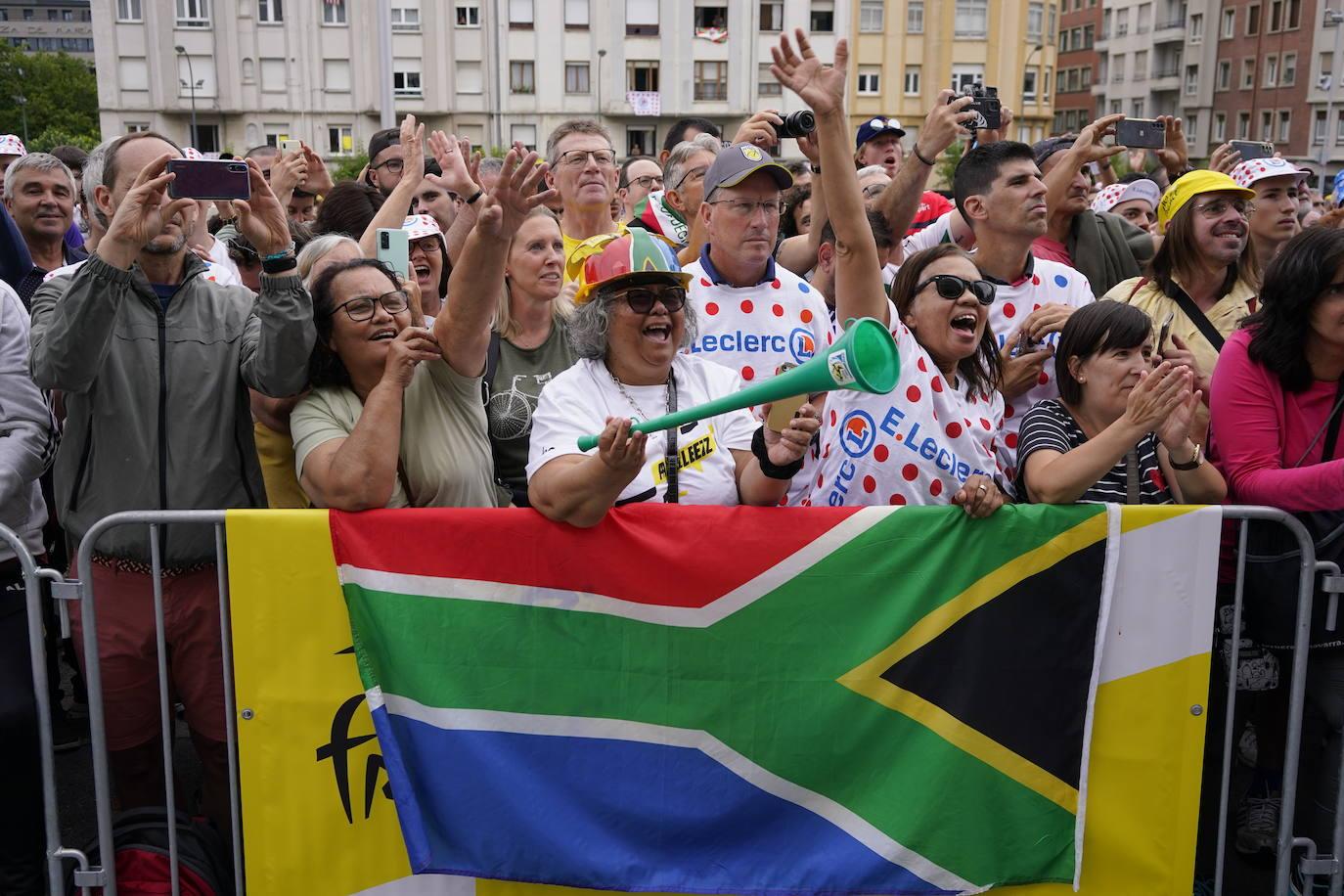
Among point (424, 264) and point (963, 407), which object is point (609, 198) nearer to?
point (424, 264)

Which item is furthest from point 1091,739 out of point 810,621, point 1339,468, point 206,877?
point 206,877

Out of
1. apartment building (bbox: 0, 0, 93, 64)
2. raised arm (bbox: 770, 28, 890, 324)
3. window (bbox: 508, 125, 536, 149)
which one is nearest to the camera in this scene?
raised arm (bbox: 770, 28, 890, 324)

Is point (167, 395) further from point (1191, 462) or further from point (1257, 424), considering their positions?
point (1257, 424)

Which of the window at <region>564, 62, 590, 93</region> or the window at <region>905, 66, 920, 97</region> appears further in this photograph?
the window at <region>905, 66, 920, 97</region>

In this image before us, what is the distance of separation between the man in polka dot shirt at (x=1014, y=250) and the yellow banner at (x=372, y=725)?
1.14m

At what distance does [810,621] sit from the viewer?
10.5 ft

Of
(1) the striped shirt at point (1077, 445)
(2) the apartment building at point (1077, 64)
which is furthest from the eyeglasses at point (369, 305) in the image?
(2) the apartment building at point (1077, 64)

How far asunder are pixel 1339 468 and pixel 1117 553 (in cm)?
75

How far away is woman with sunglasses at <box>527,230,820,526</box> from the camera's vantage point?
322 centimetres

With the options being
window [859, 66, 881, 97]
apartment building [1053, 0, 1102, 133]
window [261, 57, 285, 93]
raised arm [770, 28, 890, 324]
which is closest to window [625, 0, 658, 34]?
window [859, 66, 881, 97]

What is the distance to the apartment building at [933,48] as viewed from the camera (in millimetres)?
60875

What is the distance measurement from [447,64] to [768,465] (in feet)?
193

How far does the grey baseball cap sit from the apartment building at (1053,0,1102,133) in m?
84.1

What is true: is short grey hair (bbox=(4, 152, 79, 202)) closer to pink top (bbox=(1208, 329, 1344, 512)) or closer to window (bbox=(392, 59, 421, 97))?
pink top (bbox=(1208, 329, 1344, 512))
